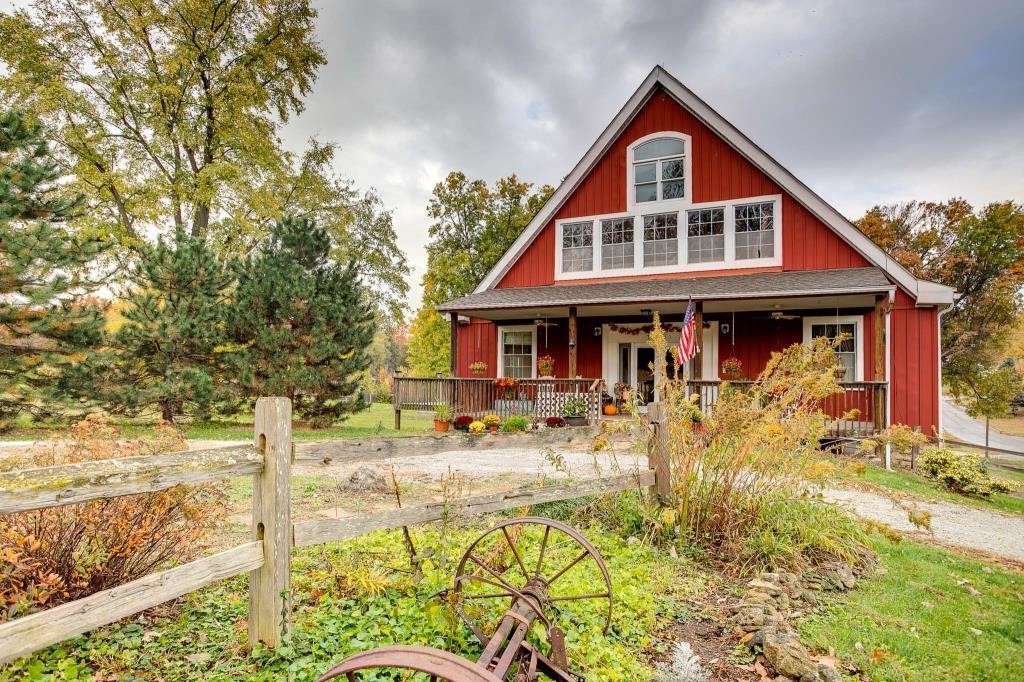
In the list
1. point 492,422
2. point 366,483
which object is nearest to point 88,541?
point 366,483

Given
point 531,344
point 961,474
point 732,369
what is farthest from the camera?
point 531,344

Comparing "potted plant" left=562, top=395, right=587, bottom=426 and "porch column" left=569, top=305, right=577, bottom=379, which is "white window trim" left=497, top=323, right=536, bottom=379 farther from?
"potted plant" left=562, top=395, right=587, bottom=426

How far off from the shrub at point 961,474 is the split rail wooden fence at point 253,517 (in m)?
8.51

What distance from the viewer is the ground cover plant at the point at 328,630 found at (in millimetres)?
2361

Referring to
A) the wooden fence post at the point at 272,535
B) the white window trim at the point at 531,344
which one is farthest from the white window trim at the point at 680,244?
the wooden fence post at the point at 272,535

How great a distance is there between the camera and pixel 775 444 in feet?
14.0

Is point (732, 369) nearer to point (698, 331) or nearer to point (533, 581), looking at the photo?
point (698, 331)

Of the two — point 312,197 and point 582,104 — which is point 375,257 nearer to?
point 312,197

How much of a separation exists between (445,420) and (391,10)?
12106 mm

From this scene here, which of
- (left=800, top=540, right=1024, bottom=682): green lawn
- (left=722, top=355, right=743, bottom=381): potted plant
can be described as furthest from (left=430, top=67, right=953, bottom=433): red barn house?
(left=800, top=540, right=1024, bottom=682): green lawn

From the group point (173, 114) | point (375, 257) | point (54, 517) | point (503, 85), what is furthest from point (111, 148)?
point (54, 517)

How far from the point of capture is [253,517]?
8.35 ft

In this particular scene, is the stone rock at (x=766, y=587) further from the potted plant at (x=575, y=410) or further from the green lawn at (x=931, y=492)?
the potted plant at (x=575, y=410)

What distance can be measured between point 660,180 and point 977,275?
18.7 metres
